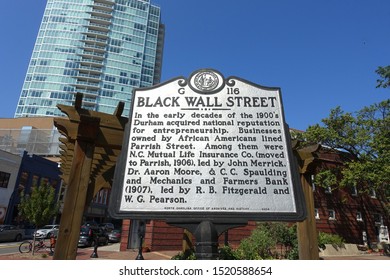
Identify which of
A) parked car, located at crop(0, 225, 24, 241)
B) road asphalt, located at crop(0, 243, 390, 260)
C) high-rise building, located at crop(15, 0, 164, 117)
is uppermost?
high-rise building, located at crop(15, 0, 164, 117)

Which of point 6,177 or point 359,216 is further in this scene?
point 6,177

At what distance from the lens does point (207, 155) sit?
3357 millimetres

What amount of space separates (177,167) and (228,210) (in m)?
0.74

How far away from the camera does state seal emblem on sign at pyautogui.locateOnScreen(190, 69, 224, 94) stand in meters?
3.63

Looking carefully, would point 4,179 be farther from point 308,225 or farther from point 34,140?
point 308,225

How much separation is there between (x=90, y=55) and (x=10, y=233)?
90450 mm

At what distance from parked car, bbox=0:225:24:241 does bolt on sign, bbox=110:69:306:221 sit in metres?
28.3

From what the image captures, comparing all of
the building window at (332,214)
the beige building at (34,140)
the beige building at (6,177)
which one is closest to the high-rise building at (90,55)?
the beige building at (34,140)

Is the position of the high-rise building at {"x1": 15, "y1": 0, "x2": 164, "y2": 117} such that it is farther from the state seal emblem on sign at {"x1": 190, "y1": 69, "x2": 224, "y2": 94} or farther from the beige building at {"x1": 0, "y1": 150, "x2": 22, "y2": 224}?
the state seal emblem on sign at {"x1": 190, "y1": 69, "x2": 224, "y2": 94}

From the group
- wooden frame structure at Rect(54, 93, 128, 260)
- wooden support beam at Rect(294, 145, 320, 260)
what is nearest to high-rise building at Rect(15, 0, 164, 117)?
wooden frame structure at Rect(54, 93, 128, 260)

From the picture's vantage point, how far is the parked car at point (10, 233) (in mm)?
25344

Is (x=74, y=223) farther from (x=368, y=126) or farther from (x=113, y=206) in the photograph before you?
(x=368, y=126)

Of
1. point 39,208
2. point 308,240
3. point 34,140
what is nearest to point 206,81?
point 308,240

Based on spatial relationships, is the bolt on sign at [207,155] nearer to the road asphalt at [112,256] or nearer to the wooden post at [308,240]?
the wooden post at [308,240]
